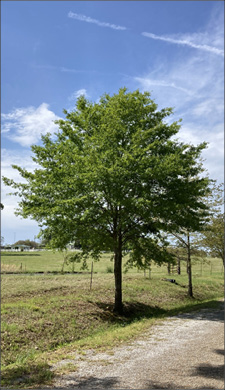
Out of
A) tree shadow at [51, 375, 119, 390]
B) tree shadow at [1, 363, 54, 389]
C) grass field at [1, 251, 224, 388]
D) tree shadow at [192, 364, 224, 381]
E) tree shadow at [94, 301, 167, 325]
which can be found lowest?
tree shadow at [94, 301, 167, 325]

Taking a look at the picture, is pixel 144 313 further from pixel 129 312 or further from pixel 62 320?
pixel 62 320

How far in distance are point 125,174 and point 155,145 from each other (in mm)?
3456

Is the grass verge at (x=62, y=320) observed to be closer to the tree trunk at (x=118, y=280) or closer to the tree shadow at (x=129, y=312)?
the tree shadow at (x=129, y=312)

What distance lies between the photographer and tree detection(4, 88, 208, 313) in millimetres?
13820

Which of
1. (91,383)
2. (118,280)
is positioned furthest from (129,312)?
(91,383)

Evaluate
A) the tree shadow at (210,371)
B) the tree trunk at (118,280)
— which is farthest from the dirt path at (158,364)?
the tree trunk at (118,280)

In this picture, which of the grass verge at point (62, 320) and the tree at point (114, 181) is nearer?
the grass verge at point (62, 320)

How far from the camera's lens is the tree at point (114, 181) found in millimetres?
13820

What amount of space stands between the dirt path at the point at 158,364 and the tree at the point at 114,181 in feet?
17.8

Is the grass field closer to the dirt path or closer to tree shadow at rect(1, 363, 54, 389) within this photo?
tree shadow at rect(1, 363, 54, 389)

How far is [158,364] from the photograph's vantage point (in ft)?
25.3

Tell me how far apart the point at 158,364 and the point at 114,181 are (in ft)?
25.1

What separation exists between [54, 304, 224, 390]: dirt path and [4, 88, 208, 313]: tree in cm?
542

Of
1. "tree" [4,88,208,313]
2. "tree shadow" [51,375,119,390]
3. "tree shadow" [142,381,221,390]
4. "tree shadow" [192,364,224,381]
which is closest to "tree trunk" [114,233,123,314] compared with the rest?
"tree" [4,88,208,313]
